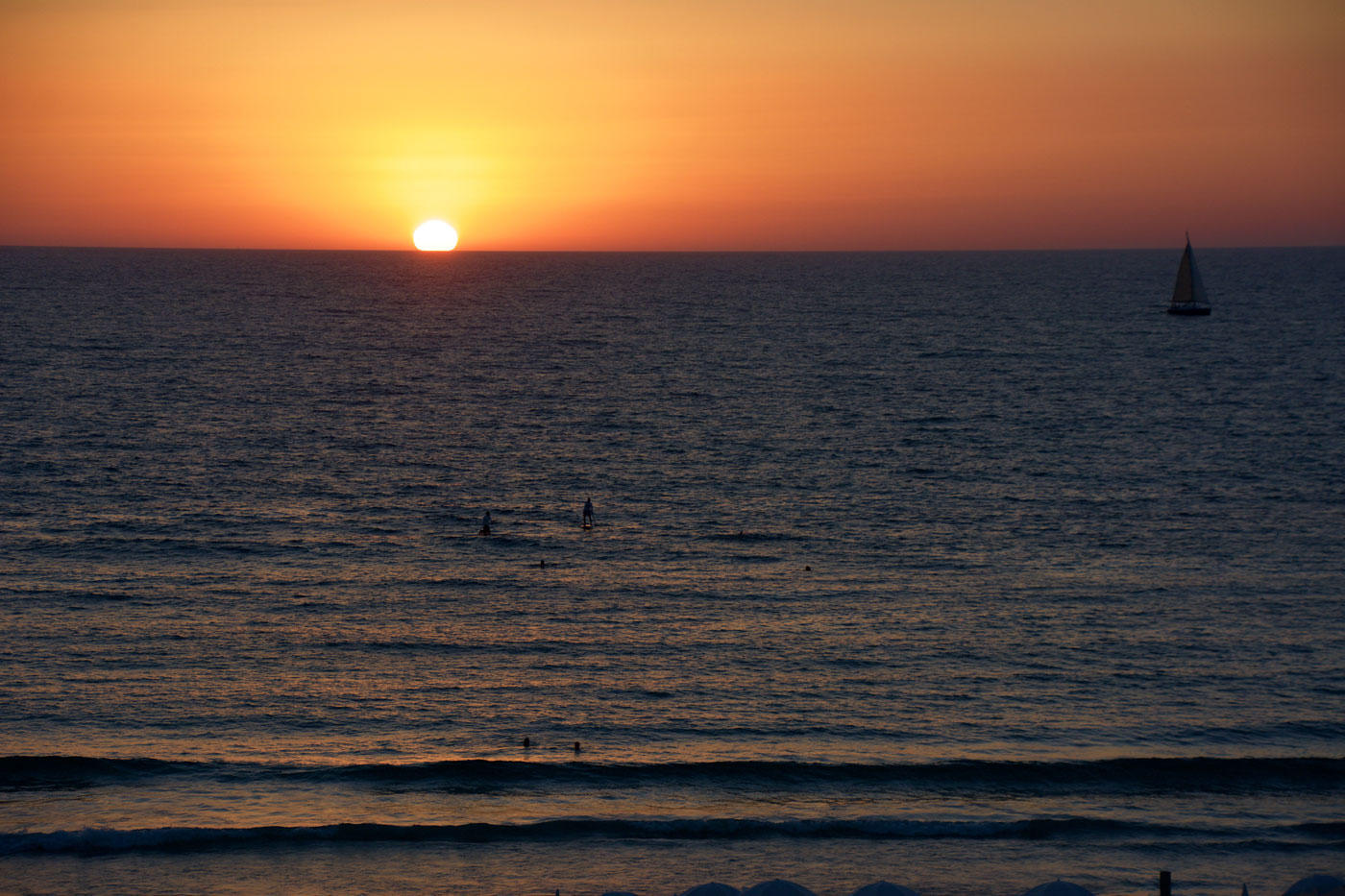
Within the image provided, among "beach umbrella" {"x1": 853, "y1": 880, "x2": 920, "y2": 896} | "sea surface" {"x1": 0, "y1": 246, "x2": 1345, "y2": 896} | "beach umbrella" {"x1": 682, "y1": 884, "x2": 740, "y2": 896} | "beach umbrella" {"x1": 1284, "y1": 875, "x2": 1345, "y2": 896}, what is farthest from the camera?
"sea surface" {"x1": 0, "y1": 246, "x2": 1345, "y2": 896}

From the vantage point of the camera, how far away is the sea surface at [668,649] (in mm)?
28969

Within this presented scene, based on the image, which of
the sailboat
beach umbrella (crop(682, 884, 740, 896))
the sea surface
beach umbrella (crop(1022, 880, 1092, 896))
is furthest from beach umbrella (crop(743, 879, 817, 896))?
the sailboat

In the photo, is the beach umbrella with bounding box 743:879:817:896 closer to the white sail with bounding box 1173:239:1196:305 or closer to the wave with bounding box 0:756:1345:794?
the wave with bounding box 0:756:1345:794

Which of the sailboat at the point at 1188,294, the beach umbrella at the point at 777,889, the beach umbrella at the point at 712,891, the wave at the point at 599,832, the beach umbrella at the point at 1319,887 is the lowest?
the wave at the point at 599,832

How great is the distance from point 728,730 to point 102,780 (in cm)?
1861

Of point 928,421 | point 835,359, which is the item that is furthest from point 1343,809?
point 835,359

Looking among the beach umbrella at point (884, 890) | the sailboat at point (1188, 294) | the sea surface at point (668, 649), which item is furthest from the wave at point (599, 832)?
the sailboat at point (1188, 294)

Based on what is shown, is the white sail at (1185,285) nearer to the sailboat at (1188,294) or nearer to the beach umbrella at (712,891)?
the sailboat at (1188,294)

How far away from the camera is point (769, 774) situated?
3294 cm

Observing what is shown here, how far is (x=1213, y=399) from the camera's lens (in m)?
98.2

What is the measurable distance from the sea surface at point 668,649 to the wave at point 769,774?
124mm

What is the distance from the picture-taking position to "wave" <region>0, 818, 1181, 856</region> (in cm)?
2864

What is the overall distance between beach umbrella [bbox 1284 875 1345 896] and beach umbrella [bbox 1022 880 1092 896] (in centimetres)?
417

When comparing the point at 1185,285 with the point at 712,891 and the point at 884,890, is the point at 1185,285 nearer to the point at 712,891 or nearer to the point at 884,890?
the point at 884,890
